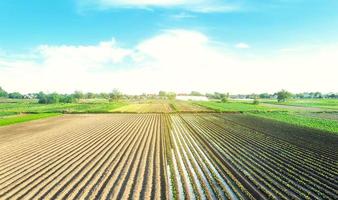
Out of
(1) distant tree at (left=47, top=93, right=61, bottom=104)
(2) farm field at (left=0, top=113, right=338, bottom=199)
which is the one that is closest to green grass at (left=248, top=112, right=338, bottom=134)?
(2) farm field at (left=0, top=113, right=338, bottom=199)

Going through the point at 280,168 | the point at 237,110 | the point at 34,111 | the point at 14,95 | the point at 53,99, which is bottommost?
the point at 280,168

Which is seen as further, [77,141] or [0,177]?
[77,141]

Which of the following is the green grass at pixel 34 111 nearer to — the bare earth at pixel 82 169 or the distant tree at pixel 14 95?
the bare earth at pixel 82 169

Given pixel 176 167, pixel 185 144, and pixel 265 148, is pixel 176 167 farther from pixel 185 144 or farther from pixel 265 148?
pixel 265 148

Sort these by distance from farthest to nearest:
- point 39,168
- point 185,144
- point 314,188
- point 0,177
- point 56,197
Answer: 1. point 185,144
2. point 39,168
3. point 0,177
4. point 314,188
5. point 56,197

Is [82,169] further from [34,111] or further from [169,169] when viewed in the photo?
[34,111]

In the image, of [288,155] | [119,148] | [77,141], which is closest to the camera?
[288,155]

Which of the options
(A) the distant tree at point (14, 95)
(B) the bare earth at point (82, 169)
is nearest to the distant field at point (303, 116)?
(B) the bare earth at point (82, 169)

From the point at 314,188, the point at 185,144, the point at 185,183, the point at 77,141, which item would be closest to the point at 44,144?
the point at 77,141

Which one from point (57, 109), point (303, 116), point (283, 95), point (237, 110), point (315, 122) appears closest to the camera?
point (315, 122)

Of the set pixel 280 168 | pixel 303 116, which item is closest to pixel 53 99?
pixel 303 116
